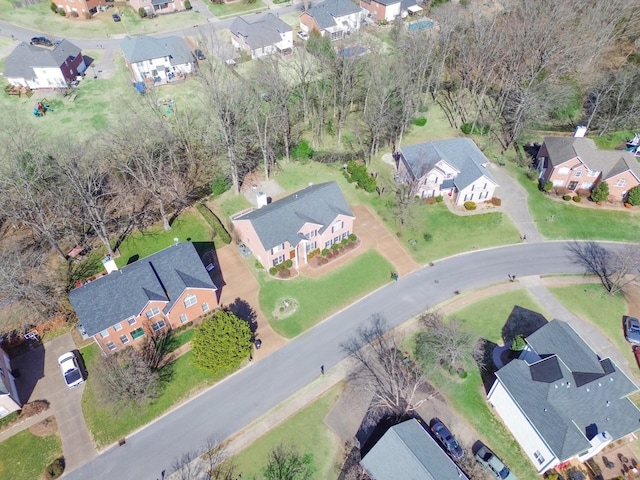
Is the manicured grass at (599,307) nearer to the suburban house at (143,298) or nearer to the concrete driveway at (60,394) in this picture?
the suburban house at (143,298)

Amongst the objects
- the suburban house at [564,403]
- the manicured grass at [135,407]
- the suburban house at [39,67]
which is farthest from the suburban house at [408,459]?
the suburban house at [39,67]

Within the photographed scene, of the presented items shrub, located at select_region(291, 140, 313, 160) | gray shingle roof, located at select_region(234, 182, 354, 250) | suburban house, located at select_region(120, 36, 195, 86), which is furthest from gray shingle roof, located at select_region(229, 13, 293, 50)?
gray shingle roof, located at select_region(234, 182, 354, 250)

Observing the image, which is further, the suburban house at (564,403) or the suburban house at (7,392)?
the suburban house at (7,392)

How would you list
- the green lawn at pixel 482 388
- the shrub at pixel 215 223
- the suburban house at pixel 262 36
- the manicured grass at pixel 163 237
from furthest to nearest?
the suburban house at pixel 262 36, the shrub at pixel 215 223, the manicured grass at pixel 163 237, the green lawn at pixel 482 388

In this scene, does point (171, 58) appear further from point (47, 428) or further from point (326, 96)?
point (47, 428)

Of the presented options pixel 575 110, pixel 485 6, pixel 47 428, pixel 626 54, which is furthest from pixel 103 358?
pixel 485 6

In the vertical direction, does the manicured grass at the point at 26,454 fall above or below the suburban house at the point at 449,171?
below

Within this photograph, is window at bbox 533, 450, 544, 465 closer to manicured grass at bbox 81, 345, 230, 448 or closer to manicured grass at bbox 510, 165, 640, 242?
manicured grass at bbox 81, 345, 230, 448
